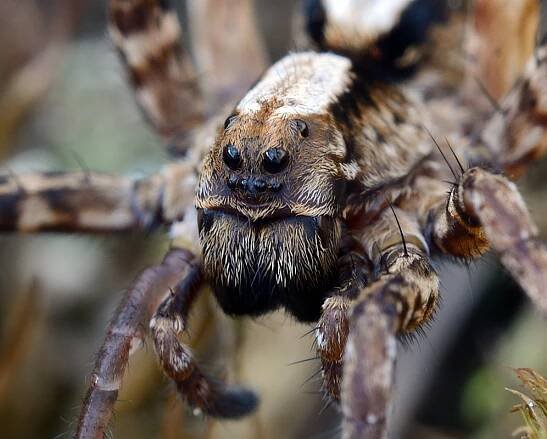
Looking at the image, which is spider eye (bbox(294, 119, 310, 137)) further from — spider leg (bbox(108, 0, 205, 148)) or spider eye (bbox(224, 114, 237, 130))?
spider leg (bbox(108, 0, 205, 148))

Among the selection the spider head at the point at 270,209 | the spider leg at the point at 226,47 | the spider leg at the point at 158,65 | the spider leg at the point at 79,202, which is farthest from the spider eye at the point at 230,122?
the spider leg at the point at 226,47

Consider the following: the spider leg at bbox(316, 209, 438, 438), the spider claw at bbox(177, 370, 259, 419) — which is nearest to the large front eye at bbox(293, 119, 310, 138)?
the spider leg at bbox(316, 209, 438, 438)

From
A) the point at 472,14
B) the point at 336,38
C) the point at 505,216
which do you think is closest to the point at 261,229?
the point at 505,216

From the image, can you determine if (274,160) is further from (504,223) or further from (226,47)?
(226,47)

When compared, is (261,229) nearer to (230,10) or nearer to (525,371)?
(525,371)

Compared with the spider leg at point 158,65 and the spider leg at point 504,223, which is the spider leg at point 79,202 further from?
the spider leg at point 504,223
